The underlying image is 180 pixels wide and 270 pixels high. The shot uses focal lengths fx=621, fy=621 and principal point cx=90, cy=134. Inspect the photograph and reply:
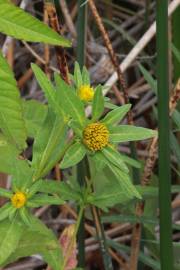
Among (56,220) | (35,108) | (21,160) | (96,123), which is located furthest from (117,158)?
(56,220)

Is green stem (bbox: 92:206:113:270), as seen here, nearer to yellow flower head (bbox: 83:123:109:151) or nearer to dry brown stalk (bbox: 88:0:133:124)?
dry brown stalk (bbox: 88:0:133:124)

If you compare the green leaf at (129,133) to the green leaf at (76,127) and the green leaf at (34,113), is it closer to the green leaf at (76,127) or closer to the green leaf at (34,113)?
the green leaf at (76,127)

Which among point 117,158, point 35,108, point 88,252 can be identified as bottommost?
point 88,252

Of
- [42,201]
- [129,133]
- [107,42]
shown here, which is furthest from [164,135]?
[107,42]

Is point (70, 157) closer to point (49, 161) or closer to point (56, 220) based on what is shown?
point (49, 161)

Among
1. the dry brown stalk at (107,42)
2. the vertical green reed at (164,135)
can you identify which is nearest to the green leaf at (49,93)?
the vertical green reed at (164,135)

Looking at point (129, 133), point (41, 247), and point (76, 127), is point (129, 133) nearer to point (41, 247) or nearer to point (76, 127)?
point (76, 127)

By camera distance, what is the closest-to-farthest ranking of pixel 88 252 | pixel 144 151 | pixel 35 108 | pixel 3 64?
pixel 3 64, pixel 35 108, pixel 88 252, pixel 144 151

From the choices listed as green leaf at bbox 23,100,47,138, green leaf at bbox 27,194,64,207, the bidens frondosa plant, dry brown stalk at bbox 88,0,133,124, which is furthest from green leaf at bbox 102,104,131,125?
green leaf at bbox 23,100,47,138
